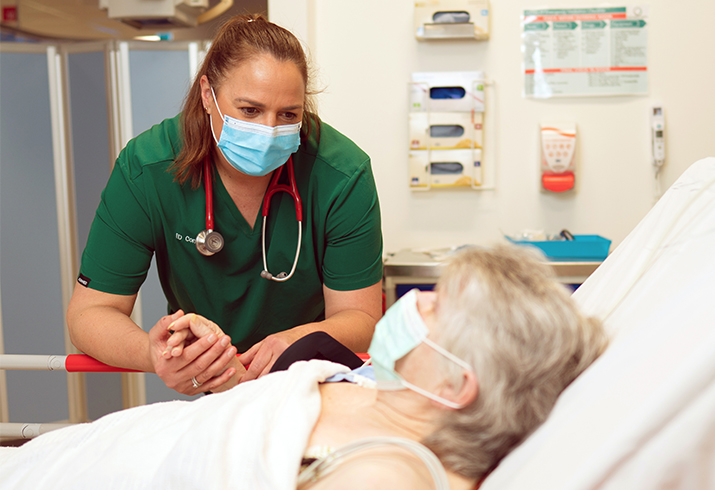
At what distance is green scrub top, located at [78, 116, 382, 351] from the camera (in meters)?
1.37

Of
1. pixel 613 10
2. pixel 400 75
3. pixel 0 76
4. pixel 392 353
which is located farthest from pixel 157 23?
pixel 392 353

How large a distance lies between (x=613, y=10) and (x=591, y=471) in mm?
2654

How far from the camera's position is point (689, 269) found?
99 cm

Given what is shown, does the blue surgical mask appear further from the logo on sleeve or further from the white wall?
the white wall

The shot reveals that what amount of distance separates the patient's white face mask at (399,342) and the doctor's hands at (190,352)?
33 cm

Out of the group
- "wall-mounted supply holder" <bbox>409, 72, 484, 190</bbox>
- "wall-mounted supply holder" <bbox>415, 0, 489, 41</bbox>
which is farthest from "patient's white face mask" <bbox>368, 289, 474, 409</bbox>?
"wall-mounted supply holder" <bbox>415, 0, 489, 41</bbox>

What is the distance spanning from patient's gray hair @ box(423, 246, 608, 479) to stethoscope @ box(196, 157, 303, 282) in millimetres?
639

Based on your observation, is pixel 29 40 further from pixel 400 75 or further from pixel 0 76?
pixel 400 75

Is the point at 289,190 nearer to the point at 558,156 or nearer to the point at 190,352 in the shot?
the point at 190,352

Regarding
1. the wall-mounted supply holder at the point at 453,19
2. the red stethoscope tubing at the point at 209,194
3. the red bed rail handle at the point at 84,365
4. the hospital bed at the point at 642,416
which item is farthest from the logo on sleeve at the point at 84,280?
the wall-mounted supply holder at the point at 453,19

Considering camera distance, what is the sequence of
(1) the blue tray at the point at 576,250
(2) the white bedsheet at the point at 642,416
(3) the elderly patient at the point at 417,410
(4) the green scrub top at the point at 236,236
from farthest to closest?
(1) the blue tray at the point at 576,250, (4) the green scrub top at the point at 236,236, (3) the elderly patient at the point at 417,410, (2) the white bedsheet at the point at 642,416

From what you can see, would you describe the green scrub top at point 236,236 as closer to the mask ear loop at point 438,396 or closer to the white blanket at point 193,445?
the white blanket at point 193,445

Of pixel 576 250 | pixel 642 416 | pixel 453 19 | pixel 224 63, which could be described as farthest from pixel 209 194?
pixel 453 19

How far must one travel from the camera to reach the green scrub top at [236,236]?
1.37 metres
